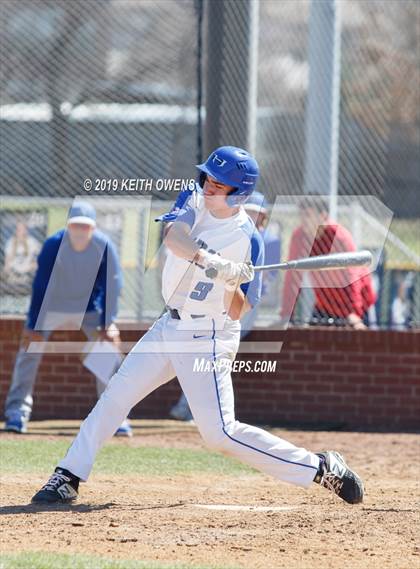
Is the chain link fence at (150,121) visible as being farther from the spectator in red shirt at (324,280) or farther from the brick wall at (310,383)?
the brick wall at (310,383)

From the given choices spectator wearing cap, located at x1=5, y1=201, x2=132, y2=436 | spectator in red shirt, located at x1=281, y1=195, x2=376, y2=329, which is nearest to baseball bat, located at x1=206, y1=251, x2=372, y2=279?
spectator wearing cap, located at x1=5, y1=201, x2=132, y2=436

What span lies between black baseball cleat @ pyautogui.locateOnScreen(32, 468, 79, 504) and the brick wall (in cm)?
424

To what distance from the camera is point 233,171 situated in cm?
621

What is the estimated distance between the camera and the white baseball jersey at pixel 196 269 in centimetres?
626

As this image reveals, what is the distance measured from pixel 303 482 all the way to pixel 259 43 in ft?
21.9

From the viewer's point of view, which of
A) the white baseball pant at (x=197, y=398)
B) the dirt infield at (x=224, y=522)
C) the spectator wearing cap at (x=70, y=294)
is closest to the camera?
the dirt infield at (x=224, y=522)

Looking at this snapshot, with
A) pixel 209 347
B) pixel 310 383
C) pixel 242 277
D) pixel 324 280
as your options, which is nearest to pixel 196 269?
pixel 242 277

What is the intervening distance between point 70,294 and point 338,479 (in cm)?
393

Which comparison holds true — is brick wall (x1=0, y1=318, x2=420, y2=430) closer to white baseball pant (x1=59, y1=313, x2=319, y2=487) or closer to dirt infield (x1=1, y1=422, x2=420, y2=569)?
dirt infield (x1=1, y1=422, x2=420, y2=569)

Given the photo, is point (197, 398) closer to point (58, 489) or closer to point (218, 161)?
point (58, 489)

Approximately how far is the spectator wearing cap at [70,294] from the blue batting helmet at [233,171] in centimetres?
337

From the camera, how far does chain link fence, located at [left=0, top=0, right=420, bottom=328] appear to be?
37.1ft

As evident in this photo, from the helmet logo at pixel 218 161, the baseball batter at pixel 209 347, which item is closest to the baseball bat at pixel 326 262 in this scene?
the baseball batter at pixel 209 347

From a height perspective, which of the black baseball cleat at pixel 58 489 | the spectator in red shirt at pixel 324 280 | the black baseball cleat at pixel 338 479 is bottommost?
the black baseball cleat at pixel 58 489
